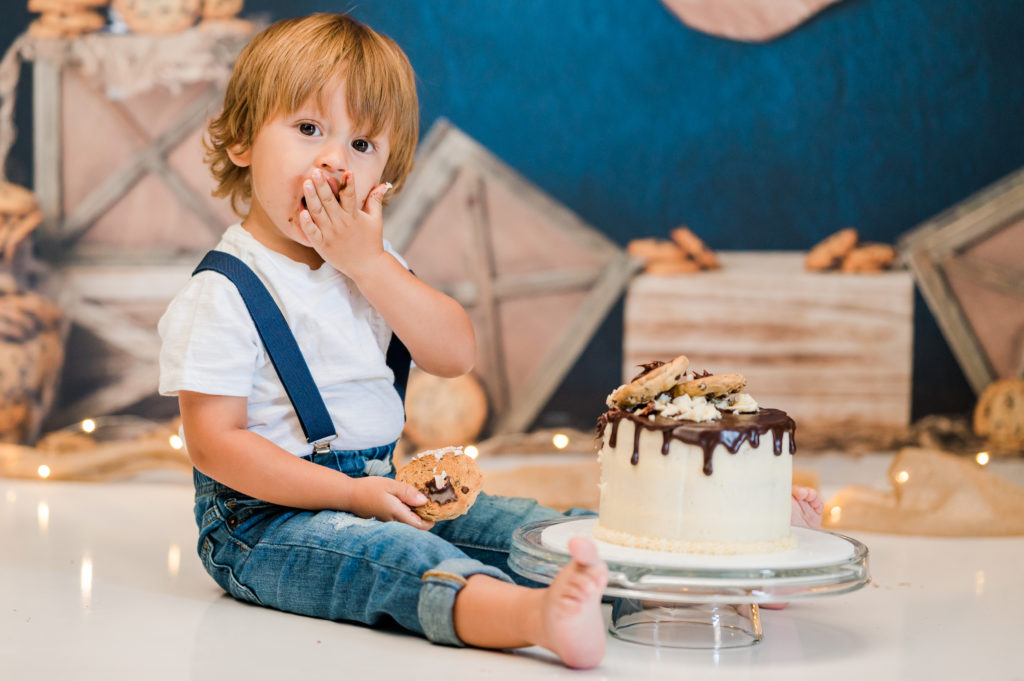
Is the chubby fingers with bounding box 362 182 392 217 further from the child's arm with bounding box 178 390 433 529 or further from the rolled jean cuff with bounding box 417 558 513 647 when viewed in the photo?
the rolled jean cuff with bounding box 417 558 513 647

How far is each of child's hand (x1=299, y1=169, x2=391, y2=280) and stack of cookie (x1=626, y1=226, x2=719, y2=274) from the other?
132 centimetres

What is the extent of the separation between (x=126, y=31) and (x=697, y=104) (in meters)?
1.29

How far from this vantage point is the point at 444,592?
3.55 ft

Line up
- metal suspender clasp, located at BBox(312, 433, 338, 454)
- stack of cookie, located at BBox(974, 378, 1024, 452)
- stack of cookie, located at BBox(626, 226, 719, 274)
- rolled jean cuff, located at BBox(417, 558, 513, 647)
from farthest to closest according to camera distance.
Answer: stack of cookie, located at BBox(626, 226, 719, 274) → stack of cookie, located at BBox(974, 378, 1024, 452) → metal suspender clasp, located at BBox(312, 433, 338, 454) → rolled jean cuff, located at BBox(417, 558, 513, 647)

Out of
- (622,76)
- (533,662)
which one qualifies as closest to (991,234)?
(622,76)

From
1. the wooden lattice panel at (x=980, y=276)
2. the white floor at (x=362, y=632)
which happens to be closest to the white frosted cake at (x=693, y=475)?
the white floor at (x=362, y=632)

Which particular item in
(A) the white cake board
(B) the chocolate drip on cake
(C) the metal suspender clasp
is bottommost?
(A) the white cake board

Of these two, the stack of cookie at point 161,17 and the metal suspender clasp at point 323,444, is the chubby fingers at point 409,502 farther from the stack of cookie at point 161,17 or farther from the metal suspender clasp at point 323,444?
the stack of cookie at point 161,17

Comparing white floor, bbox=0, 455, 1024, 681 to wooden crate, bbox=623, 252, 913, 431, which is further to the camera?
wooden crate, bbox=623, 252, 913, 431

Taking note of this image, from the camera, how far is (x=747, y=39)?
2.52m

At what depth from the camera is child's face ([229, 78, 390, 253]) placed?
129 centimetres

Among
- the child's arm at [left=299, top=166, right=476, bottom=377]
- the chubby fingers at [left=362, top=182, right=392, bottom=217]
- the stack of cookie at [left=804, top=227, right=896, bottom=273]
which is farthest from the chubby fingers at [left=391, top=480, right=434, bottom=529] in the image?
the stack of cookie at [left=804, top=227, right=896, bottom=273]

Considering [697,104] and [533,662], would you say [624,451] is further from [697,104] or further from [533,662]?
[697,104]

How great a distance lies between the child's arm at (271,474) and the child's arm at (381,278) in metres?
0.20
